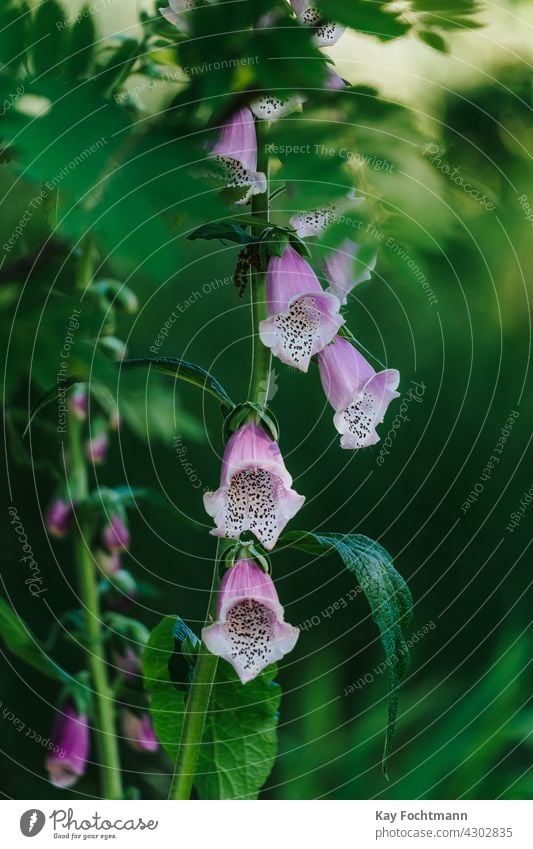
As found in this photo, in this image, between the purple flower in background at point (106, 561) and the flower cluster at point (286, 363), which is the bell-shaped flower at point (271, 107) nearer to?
the flower cluster at point (286, 363)

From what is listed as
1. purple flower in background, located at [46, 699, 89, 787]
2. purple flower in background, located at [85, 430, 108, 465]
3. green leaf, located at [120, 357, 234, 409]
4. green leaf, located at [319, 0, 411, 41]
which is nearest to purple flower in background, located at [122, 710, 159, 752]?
purple flower in background, located at [46, 699, 89, 787]

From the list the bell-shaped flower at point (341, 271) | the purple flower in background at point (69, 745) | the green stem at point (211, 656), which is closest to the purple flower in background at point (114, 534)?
the purple flower in background at point (69, 745)

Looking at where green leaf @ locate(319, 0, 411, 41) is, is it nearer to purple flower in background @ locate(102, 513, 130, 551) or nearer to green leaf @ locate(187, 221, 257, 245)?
green leaf @ locate(187, 221, 257, 245)

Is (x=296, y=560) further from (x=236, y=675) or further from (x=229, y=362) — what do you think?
(x=236, y=675)

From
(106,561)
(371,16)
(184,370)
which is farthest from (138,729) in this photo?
(371,16)

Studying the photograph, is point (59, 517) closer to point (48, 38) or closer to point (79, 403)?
point (79, 403)
